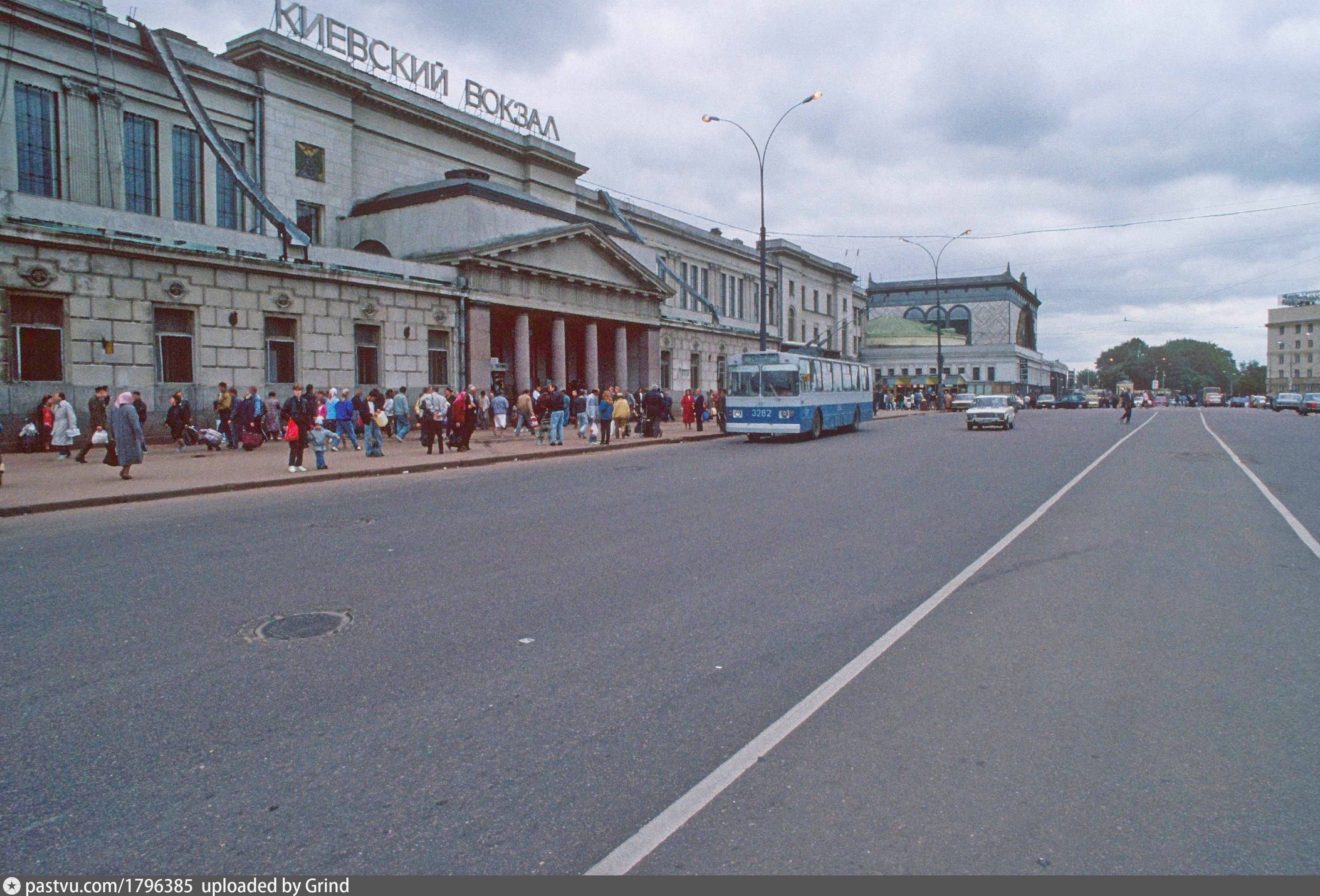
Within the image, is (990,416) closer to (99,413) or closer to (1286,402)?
(99,413)

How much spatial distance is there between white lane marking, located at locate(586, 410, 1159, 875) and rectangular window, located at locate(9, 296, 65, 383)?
→ 22750 mm

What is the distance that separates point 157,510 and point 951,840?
12.3 m

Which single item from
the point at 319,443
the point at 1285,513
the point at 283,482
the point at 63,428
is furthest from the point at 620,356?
the point at 1285,513

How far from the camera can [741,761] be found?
3.69 meters

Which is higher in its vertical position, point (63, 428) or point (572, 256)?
point (572, 256)

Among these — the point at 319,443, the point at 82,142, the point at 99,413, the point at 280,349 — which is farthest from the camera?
the point at 82,142

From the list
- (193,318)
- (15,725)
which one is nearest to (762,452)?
(193,318)

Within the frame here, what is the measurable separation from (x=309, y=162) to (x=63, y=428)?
17830 mm

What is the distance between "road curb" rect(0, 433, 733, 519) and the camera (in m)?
12.0

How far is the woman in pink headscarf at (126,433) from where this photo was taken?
14.5 meters

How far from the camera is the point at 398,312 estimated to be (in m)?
29.5

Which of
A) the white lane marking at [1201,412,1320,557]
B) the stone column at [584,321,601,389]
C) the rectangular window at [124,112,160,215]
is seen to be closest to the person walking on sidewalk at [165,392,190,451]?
the rectangular window at [124,112,160,215]

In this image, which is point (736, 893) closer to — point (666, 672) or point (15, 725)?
point (666, 672)

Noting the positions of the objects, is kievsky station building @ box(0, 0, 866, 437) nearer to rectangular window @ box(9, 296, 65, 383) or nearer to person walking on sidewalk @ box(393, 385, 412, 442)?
rectangular window @ box(9, 296, 65, 383)
